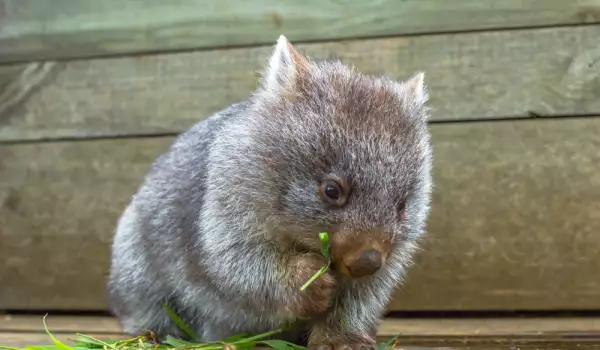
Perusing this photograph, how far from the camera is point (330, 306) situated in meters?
2.71

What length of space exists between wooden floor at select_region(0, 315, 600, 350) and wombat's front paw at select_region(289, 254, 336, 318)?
0.63 metres

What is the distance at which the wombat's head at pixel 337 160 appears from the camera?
89.5 inches

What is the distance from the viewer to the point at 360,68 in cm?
377

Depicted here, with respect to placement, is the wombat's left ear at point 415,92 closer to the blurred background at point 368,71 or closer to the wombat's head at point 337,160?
the wombat's head at point 337,160

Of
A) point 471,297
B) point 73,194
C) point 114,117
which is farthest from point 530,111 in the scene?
point 73,194

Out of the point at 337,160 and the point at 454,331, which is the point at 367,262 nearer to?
the point at 337,160

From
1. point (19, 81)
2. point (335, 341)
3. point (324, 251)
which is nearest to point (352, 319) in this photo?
point (335, 341)

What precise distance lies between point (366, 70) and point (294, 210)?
1.58m

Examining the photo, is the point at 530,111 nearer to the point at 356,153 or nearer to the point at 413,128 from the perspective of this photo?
the point at 413,128

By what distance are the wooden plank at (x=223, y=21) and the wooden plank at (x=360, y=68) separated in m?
0.06

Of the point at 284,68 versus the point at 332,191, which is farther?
the point at 284,68

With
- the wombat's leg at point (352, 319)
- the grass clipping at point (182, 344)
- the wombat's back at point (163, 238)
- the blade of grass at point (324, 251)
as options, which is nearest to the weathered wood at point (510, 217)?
the wombat's back at point (163, 238)

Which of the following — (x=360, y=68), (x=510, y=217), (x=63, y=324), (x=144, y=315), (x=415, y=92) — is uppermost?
(x=360, y=68)

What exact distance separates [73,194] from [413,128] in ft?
7.48
